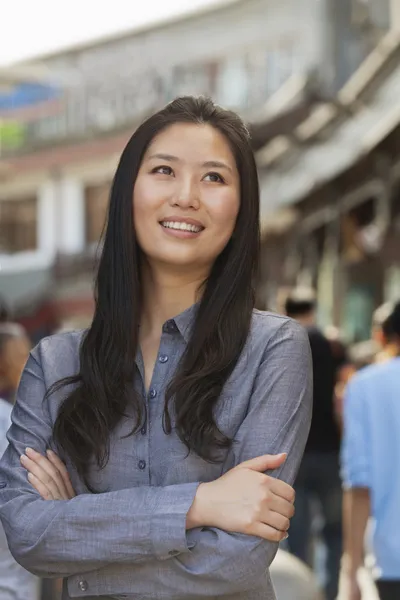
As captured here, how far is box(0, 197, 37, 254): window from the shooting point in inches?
1556

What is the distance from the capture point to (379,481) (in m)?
4.90

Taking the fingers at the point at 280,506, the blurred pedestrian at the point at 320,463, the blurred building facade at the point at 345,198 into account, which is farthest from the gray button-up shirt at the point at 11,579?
the blurred building facade at the point at 345,198

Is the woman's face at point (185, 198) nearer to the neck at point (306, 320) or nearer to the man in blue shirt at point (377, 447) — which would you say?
the man in blue shirt at point (377, 447)

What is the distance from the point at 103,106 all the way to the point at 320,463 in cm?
3093

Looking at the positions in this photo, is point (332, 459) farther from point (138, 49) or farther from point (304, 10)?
point (138, 49)

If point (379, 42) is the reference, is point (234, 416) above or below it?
below

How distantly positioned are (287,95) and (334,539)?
14.9 m

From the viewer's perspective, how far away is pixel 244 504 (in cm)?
249

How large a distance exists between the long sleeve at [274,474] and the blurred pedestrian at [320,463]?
4.93 m

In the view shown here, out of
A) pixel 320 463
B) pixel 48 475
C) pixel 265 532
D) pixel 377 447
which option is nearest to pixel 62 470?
pixel 48 475

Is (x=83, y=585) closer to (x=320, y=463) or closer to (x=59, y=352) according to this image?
(x=59, y=352)

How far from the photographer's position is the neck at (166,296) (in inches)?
108

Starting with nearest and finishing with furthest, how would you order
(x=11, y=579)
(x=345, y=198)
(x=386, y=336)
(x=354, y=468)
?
(x=11, y=579) < (x=354, y=468) < (x=386, y=336) < (x=345, y=198)

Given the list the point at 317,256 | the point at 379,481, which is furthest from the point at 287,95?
the point at 379,481
